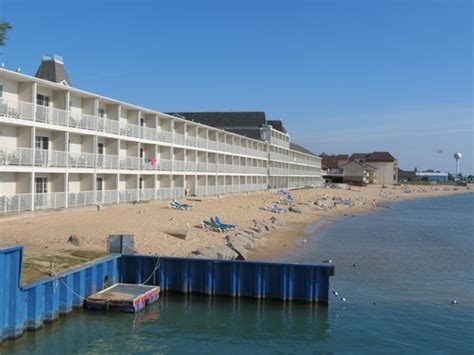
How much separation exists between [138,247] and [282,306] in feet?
23.4

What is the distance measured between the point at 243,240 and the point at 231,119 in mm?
61547

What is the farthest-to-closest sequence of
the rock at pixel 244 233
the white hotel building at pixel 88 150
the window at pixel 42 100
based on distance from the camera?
the window at pixel 42 100
the rock at pixel 244 233
the white hotel building at pixel 88 150

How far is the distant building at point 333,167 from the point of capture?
14438 cm

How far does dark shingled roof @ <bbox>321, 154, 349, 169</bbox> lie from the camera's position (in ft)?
507

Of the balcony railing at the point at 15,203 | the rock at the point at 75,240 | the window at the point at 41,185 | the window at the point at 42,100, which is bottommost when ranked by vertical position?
the rock at the point at 75,240

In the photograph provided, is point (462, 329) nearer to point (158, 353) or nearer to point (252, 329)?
point (252, 329)

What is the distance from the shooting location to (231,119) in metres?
84.9

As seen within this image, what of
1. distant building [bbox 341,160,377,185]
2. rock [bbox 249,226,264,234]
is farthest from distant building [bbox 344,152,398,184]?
rock [bbox 249,226,264,234]

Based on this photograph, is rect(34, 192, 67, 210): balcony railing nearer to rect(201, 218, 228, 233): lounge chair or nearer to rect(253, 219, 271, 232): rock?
rect(201, 218, 228, 233): lounge chair

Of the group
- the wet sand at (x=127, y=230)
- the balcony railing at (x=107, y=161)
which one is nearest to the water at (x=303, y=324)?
the wet sand at (x=127, y=230)

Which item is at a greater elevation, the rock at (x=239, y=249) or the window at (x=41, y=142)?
the window at (x=41, y=142)

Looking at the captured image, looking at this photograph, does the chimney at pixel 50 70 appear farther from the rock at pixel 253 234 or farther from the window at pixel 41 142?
the rock at pixel 253 234

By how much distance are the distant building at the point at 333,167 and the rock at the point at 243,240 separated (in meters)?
120

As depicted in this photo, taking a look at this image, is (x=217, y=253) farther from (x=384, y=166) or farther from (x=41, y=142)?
(x=384, y=166)
